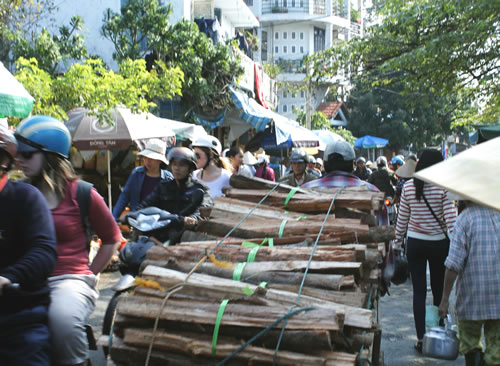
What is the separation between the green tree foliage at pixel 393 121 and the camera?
4928 centimetres

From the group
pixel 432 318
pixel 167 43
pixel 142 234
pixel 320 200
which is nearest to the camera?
pixel 320 200

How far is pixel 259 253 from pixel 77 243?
3.44 ft

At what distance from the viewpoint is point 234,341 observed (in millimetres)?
3045

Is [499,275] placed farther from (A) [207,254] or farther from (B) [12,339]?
(B) [12,339]

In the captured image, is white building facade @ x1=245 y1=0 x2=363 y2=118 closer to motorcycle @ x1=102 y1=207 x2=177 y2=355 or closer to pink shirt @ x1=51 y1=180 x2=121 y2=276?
motorcycle @ x1=102 y1=207 x2=177 y2=355

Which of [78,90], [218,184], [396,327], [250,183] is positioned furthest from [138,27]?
[250,183]

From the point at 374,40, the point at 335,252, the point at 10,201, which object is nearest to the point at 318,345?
the point at 335,252

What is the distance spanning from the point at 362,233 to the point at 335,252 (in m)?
0.56

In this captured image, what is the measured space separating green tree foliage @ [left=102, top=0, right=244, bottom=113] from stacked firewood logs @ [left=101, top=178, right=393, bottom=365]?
1322 centimetres

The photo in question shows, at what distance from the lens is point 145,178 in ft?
24.2

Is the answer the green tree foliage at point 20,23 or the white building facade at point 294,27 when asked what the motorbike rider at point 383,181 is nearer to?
the green tree foliage at point 20,23

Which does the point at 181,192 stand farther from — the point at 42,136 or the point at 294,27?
the point at 294,27

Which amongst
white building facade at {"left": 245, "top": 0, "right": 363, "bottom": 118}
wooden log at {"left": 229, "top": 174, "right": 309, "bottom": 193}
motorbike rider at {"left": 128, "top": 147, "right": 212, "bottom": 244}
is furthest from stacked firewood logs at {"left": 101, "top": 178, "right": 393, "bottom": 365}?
white building facade at {"left": 245, "top": 0, "right": 363, "bottom": 118}

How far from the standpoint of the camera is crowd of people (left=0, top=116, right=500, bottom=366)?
112 inches
